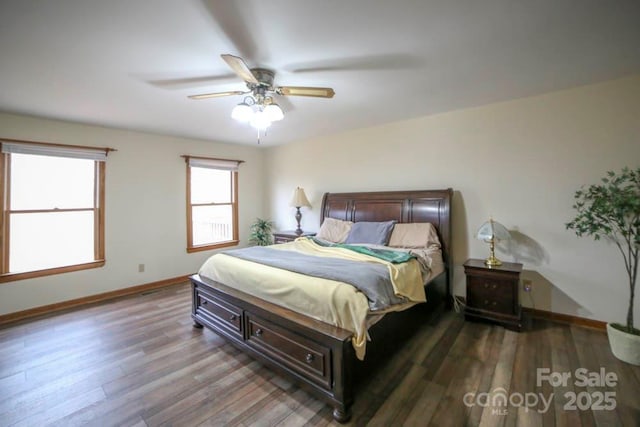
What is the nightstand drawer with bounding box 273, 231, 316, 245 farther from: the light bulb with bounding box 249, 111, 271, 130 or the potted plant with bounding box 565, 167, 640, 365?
the potted plant with bounding box 565, 167, 640, 365

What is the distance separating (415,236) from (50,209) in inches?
181

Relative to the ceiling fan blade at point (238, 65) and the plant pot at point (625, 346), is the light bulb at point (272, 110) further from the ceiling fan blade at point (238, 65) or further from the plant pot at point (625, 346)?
the plant pot at point (625, 346)

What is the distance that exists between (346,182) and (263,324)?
2.83 metres

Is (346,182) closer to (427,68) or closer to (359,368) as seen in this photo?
(427,68)

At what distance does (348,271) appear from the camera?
6.93ft

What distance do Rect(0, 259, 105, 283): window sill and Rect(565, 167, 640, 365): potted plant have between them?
5543 millimetres

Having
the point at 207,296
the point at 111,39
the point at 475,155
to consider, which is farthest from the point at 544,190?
the point at 111,39

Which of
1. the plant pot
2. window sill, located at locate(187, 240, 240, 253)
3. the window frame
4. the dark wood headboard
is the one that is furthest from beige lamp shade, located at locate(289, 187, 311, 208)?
the plant pot

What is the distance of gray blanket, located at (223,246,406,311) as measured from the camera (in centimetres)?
190

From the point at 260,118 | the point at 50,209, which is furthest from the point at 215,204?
the point at 260,118

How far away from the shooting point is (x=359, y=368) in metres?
1.80

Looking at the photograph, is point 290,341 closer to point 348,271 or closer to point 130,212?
point 348,271

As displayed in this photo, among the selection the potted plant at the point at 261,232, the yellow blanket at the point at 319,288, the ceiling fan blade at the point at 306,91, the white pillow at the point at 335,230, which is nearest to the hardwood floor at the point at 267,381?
the yellow blanket at the point at 319,288

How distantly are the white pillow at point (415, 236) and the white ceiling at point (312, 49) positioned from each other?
1454 mm
